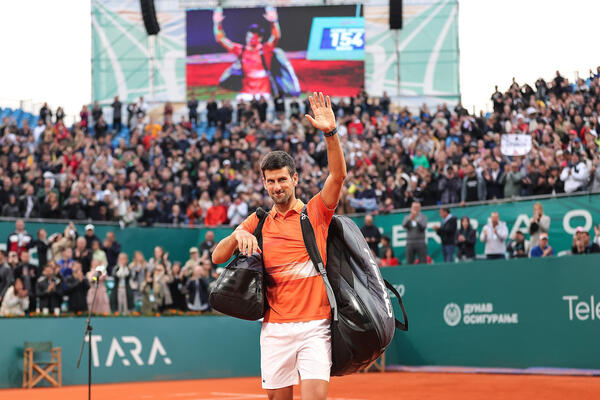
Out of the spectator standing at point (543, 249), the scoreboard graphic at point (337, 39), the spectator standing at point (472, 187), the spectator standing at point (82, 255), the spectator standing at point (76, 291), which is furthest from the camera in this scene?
the scoreboard graphic at point (337, 39)

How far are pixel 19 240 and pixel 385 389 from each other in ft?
30.2

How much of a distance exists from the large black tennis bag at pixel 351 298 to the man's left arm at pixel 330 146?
21 centimetres

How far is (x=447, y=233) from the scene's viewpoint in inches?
711

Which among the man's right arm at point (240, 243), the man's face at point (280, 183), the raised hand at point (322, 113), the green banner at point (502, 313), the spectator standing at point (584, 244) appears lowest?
the green banner at point (502, 313)

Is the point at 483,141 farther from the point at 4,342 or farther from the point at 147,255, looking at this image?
the point at 4,342

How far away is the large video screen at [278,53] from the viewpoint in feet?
136

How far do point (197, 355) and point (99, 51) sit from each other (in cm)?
2950

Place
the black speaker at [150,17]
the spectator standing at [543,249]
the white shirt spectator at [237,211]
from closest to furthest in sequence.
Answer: the spectator standing at [543,249], the white shirt spectator at [237,211], the black speaker at [150,17]

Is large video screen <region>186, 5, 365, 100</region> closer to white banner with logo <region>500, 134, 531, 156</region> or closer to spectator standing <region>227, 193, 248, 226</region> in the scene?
spectator standing <region>227, 193, 248, 226</region>

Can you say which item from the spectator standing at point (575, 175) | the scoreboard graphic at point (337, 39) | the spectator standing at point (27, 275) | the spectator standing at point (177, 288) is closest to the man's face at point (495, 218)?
the spectator standing at point (575, 175)

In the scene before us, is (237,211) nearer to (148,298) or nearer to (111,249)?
(111,249)

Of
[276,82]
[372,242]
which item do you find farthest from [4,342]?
[276,82]

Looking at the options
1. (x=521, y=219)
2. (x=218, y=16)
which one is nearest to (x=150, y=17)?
(x=218, y=16)

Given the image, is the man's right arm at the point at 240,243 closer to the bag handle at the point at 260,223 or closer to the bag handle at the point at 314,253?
the bag handle at the point at 260,223
